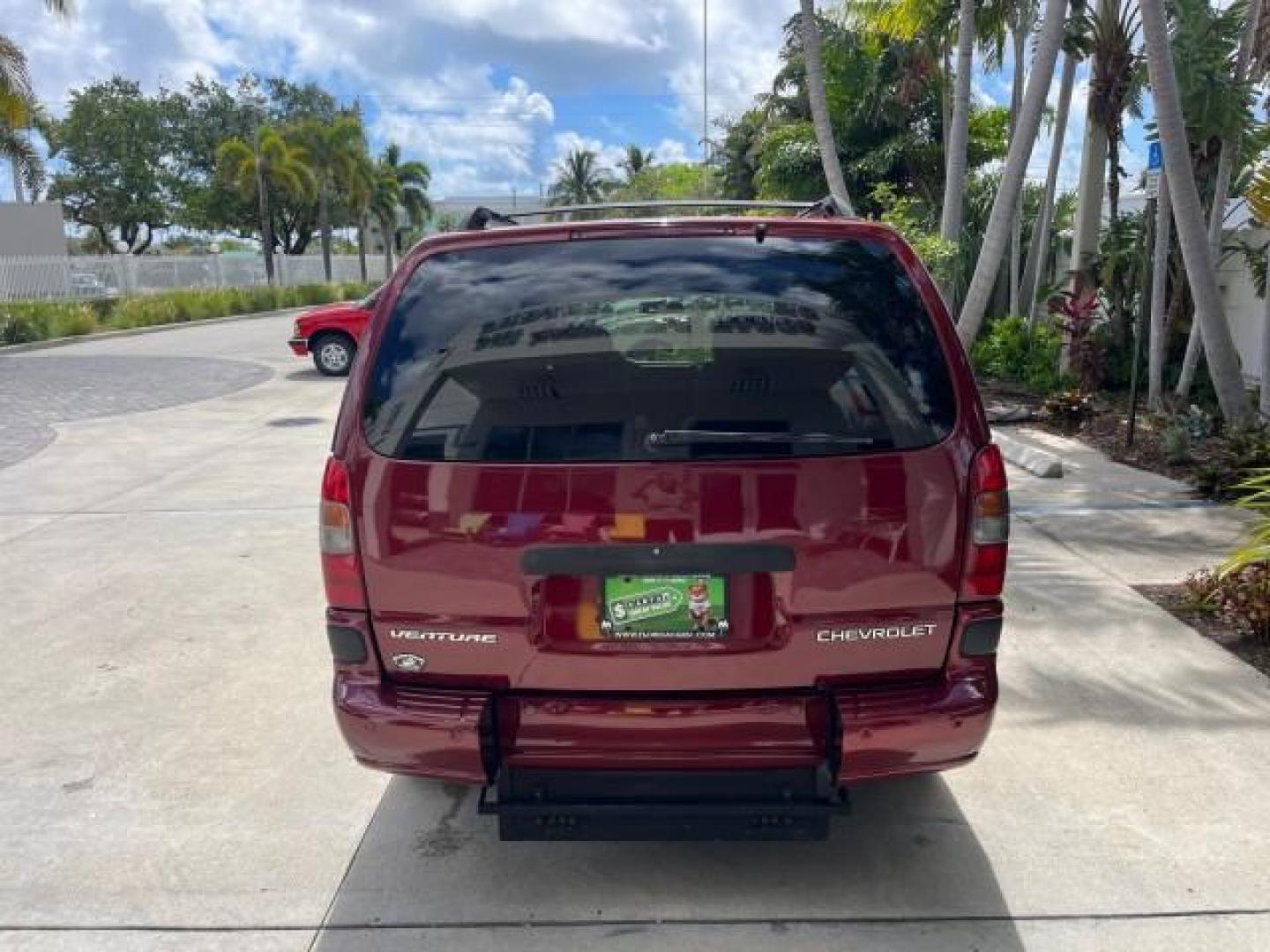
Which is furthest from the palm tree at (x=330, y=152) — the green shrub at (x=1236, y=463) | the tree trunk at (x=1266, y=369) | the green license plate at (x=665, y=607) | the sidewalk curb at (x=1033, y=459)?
the green license plate at (x=665, y=607)

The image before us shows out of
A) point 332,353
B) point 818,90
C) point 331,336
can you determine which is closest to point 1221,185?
point 818,90

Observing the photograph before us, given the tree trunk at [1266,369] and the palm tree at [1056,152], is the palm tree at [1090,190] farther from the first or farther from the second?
the tree trunk at [1266,369]

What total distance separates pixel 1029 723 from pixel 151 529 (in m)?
5.89

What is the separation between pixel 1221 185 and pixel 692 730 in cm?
961

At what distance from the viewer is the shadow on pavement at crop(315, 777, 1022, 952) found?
2969 millimetres

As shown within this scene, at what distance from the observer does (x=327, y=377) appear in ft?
53.6

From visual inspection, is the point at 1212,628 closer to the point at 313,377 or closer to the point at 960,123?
the point at 960,123

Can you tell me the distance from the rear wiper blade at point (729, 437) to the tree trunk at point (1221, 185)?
26.3 ft

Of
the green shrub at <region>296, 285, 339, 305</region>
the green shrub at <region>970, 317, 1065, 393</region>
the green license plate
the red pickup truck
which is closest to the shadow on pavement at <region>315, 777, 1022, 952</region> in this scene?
the green license plate

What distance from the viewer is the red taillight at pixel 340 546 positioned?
292 centimetres

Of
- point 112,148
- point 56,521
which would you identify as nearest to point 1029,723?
point 56,521

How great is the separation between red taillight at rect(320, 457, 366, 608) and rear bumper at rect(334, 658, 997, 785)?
0.31 m

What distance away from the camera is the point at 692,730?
9.35 ft

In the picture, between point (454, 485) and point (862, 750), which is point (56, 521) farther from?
point (862, 750)
